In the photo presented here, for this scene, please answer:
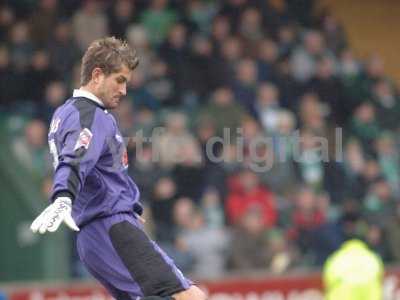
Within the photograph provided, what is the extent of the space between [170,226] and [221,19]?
3533mm

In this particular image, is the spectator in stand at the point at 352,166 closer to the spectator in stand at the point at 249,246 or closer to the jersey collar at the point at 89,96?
the spectator in stand at the point at 249,246

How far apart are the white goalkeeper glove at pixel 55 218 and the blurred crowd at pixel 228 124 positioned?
6.52 metres

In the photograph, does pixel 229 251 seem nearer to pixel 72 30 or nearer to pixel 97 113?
pixel 72 30

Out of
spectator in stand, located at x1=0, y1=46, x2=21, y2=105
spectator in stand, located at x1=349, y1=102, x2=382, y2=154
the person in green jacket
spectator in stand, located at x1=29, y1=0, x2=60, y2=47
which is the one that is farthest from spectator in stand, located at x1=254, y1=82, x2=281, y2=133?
the person in green jacket

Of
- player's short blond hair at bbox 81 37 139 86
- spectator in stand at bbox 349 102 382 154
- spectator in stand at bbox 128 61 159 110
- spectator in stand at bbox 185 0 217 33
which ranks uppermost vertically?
spectator in stand at bbox 185 0 217 33

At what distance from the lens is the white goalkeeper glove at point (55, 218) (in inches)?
200

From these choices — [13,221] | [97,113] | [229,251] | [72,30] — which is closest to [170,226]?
[229,251]

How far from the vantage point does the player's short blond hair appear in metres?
5.75

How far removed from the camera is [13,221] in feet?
39.4

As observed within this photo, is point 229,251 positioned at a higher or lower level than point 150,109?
lower

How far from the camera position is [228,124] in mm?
13156

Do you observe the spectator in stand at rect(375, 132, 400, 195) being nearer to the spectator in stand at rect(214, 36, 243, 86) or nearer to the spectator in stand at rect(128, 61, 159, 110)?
the spectator in stand at rect(214, 36, 243, 86)

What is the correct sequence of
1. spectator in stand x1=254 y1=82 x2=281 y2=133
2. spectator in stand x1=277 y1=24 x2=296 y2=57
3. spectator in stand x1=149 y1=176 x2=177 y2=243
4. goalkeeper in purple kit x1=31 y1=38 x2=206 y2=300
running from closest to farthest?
goalkeeper in purple kit x1=31 y1=38 x2=206 y2=300
spectator in stand x1=149 y1=176 x2=177 y2=243
spectator in stand x1=254 y1=82 x2=281 y2=133
spectator in stand x1=277 y1=24 x2=296 y2=57

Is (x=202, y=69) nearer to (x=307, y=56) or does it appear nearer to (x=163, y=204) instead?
(x=307, y=56)
